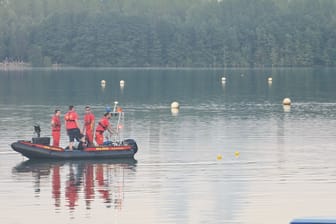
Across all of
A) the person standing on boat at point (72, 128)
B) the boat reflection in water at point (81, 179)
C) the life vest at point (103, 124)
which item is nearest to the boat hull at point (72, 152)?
the boat reflection in water at point (81, 179)

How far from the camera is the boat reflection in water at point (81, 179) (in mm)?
34734

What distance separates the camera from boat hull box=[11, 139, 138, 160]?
4341 centimetres

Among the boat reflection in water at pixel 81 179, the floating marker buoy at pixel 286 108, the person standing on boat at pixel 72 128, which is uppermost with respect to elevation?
the person standing on boat at pixel 72 128

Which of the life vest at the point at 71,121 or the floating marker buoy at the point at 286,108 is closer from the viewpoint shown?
the life vest at the point at 71,121

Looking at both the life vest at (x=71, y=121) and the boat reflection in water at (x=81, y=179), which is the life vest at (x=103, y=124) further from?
the boat reflection in water at (x=81, y=179)

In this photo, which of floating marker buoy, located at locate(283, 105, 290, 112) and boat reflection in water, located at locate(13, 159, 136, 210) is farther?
floating marker buoy, located at locate(283, 105, 290, 112)

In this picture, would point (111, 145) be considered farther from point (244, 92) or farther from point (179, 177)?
point (244, 92)

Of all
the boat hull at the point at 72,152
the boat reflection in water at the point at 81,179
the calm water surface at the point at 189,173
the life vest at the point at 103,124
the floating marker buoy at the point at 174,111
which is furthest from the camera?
the floating marker buoy at the point at 174,111

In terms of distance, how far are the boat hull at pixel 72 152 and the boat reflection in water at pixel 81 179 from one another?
25cm

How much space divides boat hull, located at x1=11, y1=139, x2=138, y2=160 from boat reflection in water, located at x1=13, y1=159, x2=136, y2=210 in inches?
9.8

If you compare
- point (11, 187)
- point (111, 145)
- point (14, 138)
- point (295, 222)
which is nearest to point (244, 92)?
point (14, 138)

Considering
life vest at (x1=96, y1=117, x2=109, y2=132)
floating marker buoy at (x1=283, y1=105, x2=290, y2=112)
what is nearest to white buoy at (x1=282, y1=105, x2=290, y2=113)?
floating marker buoy at (x1=283, y1=105, x2=290, y2=112)

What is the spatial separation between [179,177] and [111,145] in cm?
547

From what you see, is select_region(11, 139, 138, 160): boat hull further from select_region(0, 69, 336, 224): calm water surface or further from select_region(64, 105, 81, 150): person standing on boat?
select_region(64, 105, 81, 150): person standing on boat
